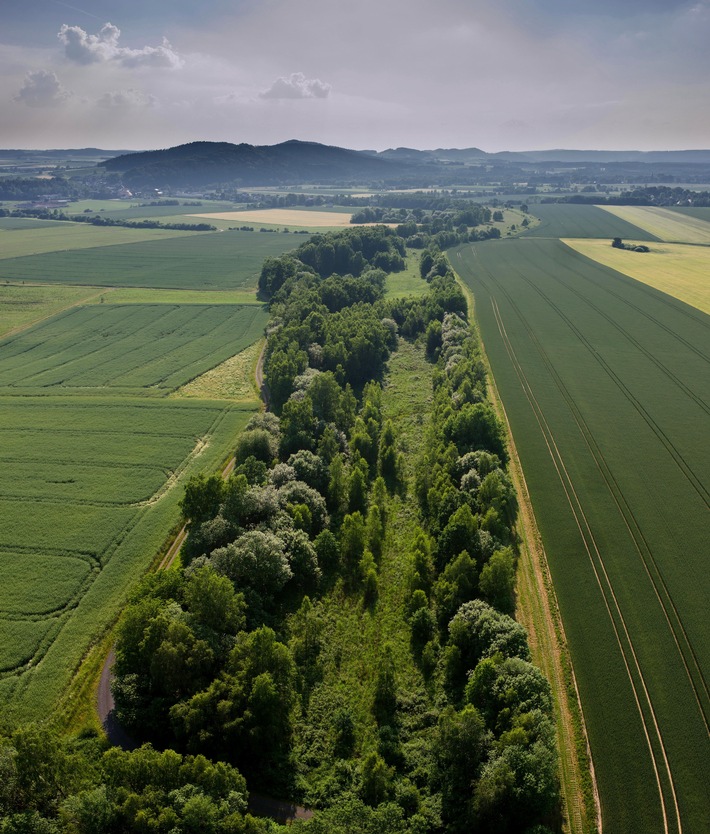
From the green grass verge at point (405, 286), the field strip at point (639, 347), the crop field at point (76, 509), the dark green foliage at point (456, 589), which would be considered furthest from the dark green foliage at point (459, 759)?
the green grass verge at point (405, 286)

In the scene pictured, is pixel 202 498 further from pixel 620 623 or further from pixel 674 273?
pixel 674 273

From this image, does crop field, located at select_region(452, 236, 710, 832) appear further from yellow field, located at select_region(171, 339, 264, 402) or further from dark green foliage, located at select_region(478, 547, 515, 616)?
yellow field, located at select_region(171, 339, 264, 402)

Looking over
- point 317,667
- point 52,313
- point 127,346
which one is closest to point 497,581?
point 317,667

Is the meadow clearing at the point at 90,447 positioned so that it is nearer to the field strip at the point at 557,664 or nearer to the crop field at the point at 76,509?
the crop field at the point at 76,509

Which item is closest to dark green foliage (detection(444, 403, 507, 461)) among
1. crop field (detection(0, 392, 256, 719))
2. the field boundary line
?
the field boundary line

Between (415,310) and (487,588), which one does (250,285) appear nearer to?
(415,310)

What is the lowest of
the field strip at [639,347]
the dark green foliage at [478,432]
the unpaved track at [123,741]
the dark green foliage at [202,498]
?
the unpaved track at [123,741]
